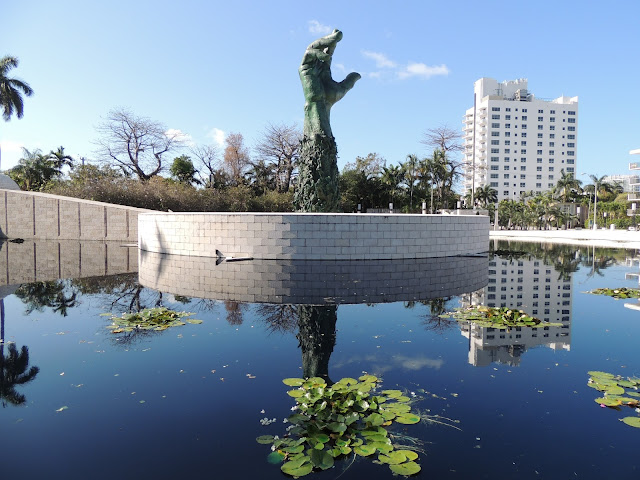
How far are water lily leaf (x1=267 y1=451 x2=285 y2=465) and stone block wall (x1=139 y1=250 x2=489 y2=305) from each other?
16.1 feet

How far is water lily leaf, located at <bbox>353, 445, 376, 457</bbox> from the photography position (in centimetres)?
311

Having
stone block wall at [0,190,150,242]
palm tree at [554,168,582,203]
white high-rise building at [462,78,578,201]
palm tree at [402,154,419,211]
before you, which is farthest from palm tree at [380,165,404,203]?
white high-rise building at [462,78,578,201]

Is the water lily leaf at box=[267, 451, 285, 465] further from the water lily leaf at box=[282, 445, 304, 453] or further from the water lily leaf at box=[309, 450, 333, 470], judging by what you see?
the water lily leaf at box=[309, 450, 333, 470]

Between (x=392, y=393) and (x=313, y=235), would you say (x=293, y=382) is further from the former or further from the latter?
(x=313, y=235)

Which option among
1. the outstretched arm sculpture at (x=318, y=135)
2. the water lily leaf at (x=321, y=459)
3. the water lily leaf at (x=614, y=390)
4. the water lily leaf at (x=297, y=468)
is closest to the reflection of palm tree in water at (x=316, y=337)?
the water lily leaf at (x=321, y=459)

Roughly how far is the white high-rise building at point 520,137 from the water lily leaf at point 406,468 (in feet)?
336

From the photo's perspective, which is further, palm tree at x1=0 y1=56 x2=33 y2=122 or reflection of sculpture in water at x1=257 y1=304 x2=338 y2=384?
palm tree at x1=0 y1=56 x2=33 y2=122

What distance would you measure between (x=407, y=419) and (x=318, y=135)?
572 inches

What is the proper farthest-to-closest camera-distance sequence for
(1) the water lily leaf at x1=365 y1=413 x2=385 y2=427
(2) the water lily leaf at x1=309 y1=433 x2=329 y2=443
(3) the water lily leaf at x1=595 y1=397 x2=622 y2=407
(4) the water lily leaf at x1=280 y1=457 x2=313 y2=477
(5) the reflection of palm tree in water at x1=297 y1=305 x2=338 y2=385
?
(5) the reflection of palm tree in water at x1=297 y1=305 x2=338 y2=385 → (3) the water lily leaf at x1=595 y1=397 x2=622 y2=407 → (1) the water lily leaf at x1=365 y1=413 x2=385 y2=427 → (2) the water lily leaf at x1=309 y1=433 x2=329 y2=443 → (4) the water lily leaf at x1=280 y1=457 x2=313 y2=477

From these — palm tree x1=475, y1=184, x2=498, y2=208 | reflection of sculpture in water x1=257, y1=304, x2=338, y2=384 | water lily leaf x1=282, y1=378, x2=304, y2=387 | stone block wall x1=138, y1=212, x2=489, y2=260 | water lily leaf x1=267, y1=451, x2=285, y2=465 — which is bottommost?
water lily leaf x1=267, y1=451, x2=285, y2=465

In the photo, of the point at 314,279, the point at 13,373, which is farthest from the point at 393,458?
the point at 314,279

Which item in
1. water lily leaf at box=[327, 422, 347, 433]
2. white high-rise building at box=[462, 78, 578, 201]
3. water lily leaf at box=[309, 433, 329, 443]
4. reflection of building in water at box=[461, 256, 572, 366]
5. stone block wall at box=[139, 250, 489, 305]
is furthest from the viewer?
white high-rise building at box=[462, 78, 578, 201]

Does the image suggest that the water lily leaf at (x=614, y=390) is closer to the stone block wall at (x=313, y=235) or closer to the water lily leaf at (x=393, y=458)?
the water lily leaf at (x=393, y=458)

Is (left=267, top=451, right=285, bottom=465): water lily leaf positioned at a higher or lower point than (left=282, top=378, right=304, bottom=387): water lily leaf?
lower
